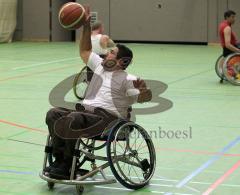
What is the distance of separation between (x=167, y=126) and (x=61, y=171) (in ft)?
10.5

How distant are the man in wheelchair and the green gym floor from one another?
0.36 metres

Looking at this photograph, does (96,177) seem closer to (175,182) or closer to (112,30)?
(175,182)

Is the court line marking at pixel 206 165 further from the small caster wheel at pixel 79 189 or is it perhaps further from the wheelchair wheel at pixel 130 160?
the small caster wheel at pixel 79 189

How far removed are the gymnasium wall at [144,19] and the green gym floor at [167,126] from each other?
6.16 m

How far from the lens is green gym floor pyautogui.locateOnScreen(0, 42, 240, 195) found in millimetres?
5531

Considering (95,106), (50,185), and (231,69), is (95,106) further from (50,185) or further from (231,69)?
(231,69)

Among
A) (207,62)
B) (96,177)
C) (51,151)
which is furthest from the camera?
(207,62)

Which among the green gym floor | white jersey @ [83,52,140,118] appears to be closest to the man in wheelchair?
white jersey @ [83,52,140,118]

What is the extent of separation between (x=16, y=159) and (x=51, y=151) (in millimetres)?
1208

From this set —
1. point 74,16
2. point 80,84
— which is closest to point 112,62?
point 74,16

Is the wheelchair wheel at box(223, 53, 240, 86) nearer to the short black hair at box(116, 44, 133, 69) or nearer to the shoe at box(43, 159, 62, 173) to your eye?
the short black hair at box(116, 44, 133, 69)

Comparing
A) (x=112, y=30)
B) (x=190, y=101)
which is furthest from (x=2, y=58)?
(x=190, y=101)

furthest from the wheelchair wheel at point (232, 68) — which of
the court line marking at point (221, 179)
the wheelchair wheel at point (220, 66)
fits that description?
the court line marking at point (221, 179)

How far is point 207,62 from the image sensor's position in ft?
55.1
